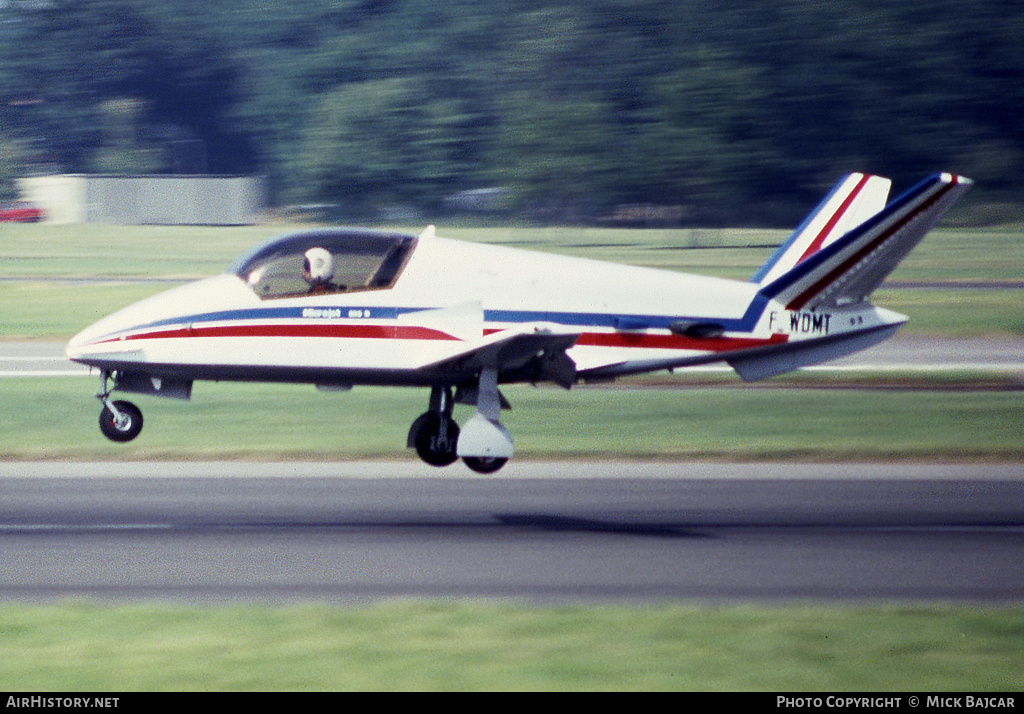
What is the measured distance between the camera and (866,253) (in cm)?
1442

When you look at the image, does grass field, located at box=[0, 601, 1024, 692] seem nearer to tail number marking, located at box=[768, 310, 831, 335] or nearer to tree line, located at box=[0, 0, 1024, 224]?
tail number marking, located at box=[768, 310, 831, 335]

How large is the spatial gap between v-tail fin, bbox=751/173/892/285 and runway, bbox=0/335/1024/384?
997 centimetres

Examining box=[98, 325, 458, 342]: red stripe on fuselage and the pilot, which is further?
the pilot

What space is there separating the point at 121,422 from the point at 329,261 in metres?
2.68

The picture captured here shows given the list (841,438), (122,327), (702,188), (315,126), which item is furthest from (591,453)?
(315,126)

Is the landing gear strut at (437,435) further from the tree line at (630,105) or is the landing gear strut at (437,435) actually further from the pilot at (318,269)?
the tree line at (630,105)

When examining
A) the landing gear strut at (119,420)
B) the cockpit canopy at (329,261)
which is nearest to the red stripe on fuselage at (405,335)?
the cockpit canopy at (329,261)

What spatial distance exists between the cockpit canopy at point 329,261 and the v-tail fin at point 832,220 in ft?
14.3

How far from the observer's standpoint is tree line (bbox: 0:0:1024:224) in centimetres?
5094

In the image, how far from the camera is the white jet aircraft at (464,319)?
13875 millimetres

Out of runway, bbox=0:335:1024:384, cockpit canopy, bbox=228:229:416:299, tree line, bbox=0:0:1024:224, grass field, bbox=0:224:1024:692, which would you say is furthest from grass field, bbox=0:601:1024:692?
tree line, bbox=0:0:1024:224

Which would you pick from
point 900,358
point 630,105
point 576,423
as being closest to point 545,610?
point 576,423

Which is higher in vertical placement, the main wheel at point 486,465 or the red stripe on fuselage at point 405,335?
the red stripe on fuselage at point 405,335
